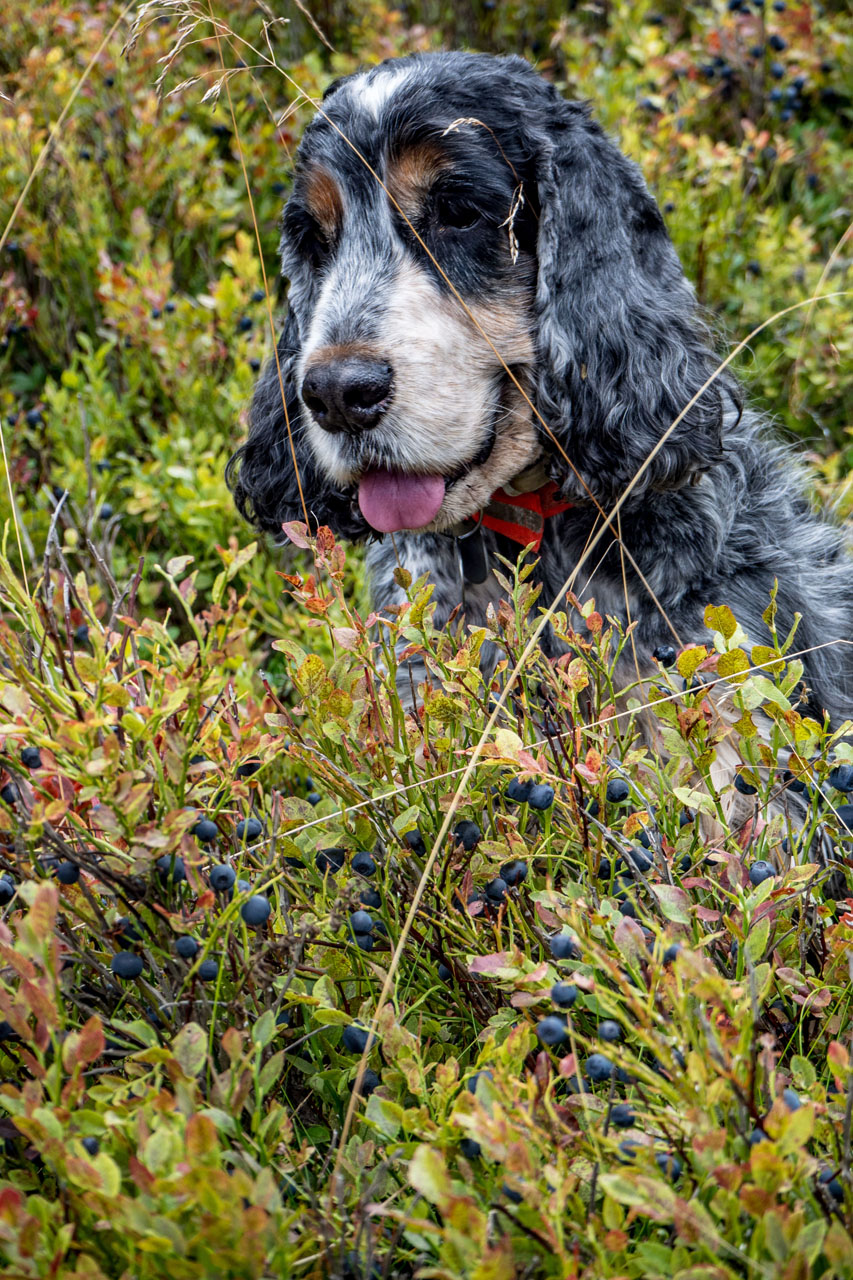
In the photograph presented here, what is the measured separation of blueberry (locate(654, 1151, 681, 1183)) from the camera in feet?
3.81

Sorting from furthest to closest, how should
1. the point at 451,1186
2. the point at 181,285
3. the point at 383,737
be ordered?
the point at 181,285, the point at 383,737, the point at 451,1186

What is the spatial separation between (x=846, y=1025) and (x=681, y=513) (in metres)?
1.42

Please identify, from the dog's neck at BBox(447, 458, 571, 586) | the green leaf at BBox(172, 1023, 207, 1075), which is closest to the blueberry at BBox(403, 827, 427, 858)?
the green leaf at BBox(172, 1023, 207, 1075)

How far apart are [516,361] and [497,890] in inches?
58.9

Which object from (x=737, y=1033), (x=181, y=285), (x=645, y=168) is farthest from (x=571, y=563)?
(x=181, y=285)

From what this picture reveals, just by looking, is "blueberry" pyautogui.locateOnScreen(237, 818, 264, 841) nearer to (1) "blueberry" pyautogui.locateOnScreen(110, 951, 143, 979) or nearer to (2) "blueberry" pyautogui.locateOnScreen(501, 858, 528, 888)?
(1) "blueberry" pyautogui.locateOnScreen(110, 951, 143, 979)

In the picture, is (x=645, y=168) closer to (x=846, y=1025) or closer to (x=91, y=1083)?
(x=846, y=1025)

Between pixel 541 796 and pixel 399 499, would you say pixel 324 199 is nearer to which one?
pixel 399 499

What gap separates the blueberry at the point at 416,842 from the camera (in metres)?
1.79

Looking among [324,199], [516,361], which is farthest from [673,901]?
[324,199]

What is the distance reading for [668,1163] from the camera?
1163mm

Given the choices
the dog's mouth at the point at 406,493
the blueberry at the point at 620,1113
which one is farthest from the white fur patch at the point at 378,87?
the blueberry at the point at 620,1113

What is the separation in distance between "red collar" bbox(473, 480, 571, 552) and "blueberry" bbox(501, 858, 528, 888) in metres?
1.22

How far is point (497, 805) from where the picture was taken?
2074 mm
